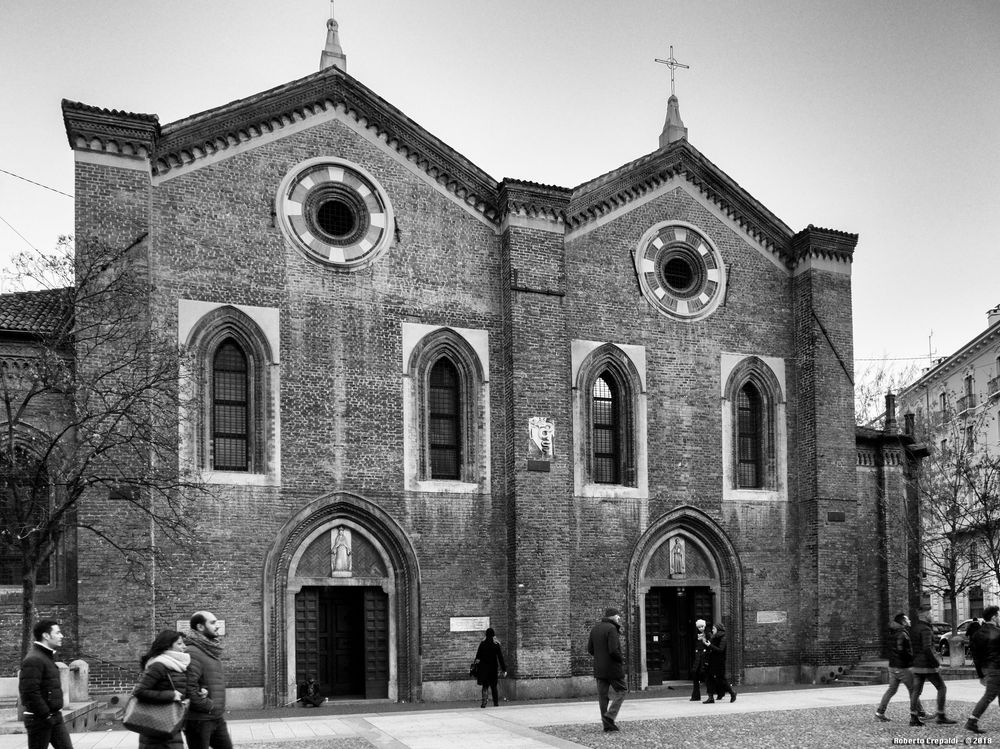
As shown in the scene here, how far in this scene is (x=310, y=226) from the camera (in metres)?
21.7

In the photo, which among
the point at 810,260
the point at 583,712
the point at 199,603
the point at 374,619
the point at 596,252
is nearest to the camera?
the point at 583,712

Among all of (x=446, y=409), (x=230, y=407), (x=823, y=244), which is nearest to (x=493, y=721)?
(x=446, y=409)

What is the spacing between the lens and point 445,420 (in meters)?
22.5

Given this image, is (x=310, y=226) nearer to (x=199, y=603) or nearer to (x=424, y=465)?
(x=424, y=465)

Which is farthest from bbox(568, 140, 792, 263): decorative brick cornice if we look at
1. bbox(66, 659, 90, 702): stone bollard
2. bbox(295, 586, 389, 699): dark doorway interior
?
bbox(66, 659, 90, 702): stone bollard

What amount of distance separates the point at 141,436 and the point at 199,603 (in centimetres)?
424

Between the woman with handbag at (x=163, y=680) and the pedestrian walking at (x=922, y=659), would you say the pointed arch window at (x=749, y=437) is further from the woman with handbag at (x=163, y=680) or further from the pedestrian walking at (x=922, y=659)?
the woman with handbag at (x=163, y=680)

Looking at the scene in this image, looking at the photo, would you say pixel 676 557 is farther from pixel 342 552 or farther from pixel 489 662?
pixel 342 552

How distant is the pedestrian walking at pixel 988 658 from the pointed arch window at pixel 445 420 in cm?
1070

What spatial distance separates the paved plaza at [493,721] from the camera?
1491cm

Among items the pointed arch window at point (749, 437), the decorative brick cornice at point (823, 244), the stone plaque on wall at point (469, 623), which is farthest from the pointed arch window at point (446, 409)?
the decorative brick cornice at point (823, 244)

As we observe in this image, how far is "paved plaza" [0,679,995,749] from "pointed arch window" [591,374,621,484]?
4.77m

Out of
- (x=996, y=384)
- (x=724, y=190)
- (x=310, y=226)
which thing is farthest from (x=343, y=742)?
(x=996, y=384)

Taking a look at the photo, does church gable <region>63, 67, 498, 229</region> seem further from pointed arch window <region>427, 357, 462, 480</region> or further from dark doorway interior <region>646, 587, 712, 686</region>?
dark doorway interior <region>646, 587, 712, 686</region>
